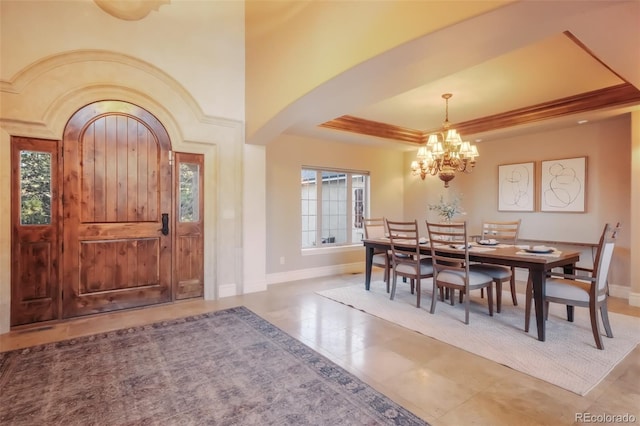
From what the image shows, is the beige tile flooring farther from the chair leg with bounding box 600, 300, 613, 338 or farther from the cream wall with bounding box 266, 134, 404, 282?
the cream wall with bounding box 266, 134, 404, 282

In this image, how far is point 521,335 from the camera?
10.0 feet

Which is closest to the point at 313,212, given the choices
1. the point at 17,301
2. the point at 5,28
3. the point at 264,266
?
the point at 264,266

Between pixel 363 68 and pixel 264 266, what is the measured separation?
3230mm

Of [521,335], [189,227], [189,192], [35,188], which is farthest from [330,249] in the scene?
[35,188]

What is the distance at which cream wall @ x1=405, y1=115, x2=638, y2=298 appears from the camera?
14.5ft

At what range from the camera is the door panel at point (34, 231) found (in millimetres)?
3242

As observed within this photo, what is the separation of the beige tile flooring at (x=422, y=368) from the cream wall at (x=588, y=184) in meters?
1.05

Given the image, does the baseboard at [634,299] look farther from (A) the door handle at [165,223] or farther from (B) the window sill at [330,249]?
(A) the door handle at [165,223]

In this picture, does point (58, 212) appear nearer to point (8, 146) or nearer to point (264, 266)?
point (8, 146)

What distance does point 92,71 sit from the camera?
3.56 m

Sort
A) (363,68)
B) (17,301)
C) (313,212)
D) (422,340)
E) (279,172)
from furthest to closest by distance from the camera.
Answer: (313,212) → (279,172) → (17,301) → (422,340) → (363,68)

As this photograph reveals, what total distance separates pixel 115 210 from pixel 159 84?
163cm

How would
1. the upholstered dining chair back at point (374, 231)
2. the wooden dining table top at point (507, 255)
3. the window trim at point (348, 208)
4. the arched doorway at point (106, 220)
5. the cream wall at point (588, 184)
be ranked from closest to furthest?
the wooden dining table top at point (507, 255)
the arched doorway at point (106, 220)
the cream wall at point (588, 184)
the upholstered dining chair back at point (374, 231)
the window trim at point (348, 208)

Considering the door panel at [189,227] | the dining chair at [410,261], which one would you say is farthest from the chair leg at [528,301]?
the door panel at [189,227]
